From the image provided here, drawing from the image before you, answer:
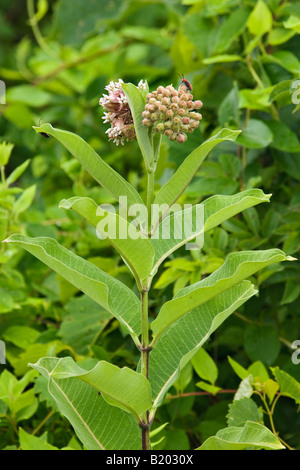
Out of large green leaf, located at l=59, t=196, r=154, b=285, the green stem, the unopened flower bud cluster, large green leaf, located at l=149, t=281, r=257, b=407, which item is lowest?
large green leaf, located at l=149, t=281, r=257, b=407

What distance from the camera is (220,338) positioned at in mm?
1160

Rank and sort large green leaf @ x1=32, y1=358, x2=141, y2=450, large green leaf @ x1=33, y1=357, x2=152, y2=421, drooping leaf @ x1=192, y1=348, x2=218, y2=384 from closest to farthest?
large green leaf @ x1=33, y1=357, x2=152, y2=421, large green leaf @ x1=32, y1=358, x2=141, y2=450, drooping leaf @ x1=192, y1=348, x2=218, y2=384

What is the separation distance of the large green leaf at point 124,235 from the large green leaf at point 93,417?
171 millimetres

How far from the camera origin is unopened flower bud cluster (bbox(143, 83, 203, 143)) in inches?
27.1

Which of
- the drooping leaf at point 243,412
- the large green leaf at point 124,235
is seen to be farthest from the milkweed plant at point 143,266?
the drooping leaf at point 243,412

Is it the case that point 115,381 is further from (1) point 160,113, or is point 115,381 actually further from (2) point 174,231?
(1) point 160,113

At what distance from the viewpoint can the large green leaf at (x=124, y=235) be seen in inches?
26.0

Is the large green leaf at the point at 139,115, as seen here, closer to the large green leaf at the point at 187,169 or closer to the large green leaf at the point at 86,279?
the large green leaf at the point at 187,169

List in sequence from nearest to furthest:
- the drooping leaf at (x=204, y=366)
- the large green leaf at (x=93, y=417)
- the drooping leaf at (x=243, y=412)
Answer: the large green leaf at (x=93, y=417) < the drooping leaf at (x=243, y=412) < the drooping leaf at (x=204, y=366)

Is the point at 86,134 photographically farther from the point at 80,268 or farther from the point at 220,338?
the point at 80,268

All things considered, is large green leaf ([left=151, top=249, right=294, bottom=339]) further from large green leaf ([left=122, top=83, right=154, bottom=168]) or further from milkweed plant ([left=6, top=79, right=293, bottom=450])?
large green leaf ([left=122, top=83, right=154, bottom=168])

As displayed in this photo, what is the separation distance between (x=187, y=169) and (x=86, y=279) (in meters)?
0.17

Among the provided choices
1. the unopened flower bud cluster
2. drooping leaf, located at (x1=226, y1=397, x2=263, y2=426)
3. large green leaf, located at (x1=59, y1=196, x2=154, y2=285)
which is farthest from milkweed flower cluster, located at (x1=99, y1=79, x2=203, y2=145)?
drooping leaf, located at (x1=226, y1=397, x2=263, y2=426)

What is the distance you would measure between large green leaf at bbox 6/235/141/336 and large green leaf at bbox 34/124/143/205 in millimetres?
95
